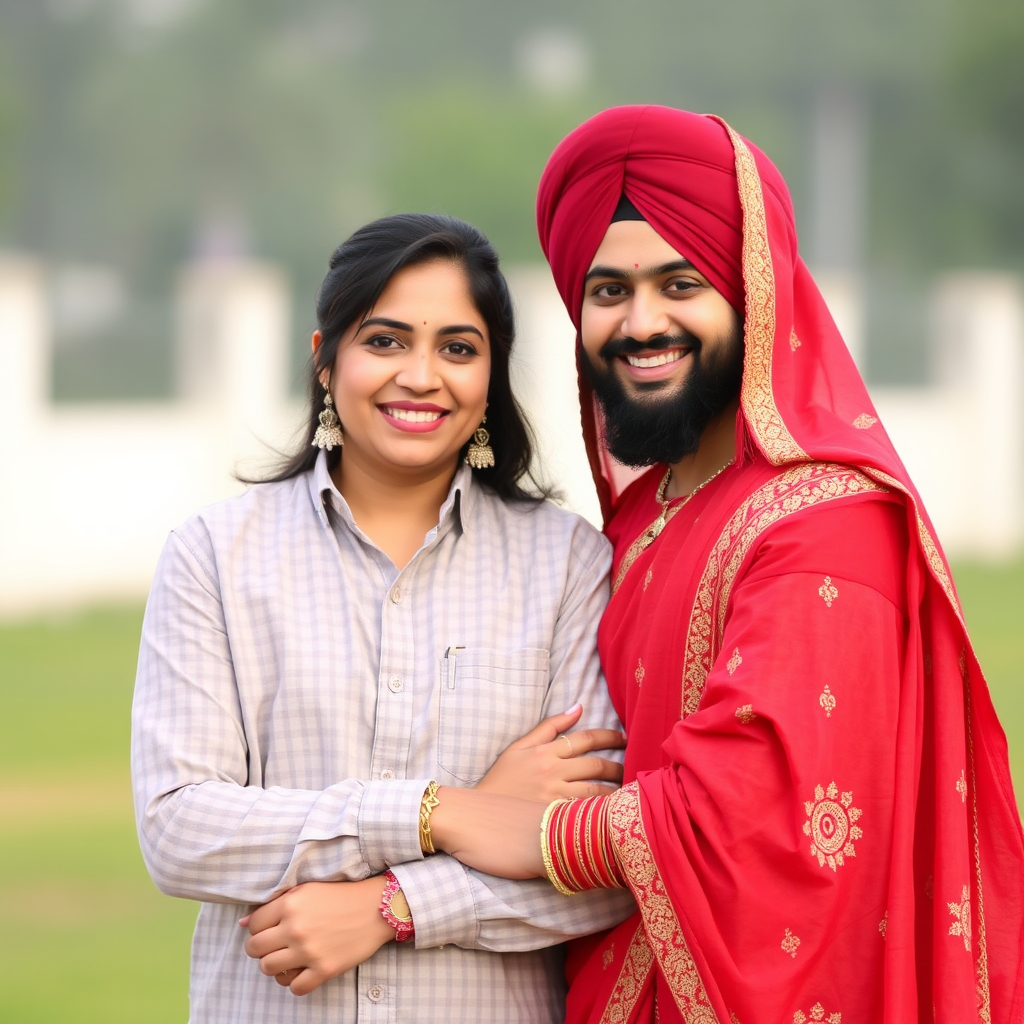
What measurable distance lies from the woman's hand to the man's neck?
430mm

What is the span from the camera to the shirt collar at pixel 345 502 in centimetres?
248

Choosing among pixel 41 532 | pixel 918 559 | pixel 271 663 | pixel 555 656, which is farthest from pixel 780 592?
pixel 41 532

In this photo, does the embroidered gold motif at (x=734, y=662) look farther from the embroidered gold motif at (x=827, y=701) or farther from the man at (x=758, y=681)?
the embroidered gold motif at (x=827, y=701)

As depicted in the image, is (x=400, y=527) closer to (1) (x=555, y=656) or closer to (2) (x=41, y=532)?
A: (1) (x=555, y=656)

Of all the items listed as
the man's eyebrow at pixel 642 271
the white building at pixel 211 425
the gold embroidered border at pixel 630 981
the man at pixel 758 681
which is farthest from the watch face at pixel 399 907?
the white building at pixel 211 425

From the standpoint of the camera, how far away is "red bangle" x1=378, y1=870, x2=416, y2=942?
2199mm

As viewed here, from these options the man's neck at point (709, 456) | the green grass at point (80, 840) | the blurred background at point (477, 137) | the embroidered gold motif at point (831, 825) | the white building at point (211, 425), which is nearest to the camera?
the embroidered gold motif at point (831, 825)

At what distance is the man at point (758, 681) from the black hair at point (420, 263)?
155 mm

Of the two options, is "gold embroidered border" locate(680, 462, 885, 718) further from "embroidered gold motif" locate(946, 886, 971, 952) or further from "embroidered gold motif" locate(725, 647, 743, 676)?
"embroidered gold motif" locate(946, 886, 971, 952)

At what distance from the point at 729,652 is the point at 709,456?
→ 1.58 ft

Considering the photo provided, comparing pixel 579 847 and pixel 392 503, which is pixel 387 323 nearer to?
pixel 392 503

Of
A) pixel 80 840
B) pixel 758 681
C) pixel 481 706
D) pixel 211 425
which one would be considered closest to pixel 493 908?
pixel 481 706

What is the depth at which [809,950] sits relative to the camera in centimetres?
209

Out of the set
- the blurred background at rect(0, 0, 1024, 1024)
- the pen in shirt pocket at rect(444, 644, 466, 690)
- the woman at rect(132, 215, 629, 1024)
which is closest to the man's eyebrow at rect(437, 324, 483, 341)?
the woman at rect(132, 215, 629, 1024)
